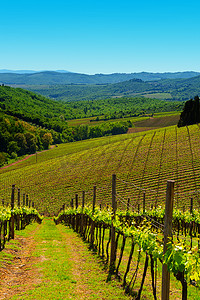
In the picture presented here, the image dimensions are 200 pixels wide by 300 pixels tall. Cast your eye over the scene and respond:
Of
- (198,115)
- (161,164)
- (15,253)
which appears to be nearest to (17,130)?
(198,115)

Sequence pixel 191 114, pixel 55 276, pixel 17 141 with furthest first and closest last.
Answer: pixel 17 141
pixel 191 114
pixel 55 276

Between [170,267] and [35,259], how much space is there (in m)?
8.11

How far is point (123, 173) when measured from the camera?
5969cm

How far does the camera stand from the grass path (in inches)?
341

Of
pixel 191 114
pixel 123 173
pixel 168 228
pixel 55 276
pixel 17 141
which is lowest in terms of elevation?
pixel 17 141

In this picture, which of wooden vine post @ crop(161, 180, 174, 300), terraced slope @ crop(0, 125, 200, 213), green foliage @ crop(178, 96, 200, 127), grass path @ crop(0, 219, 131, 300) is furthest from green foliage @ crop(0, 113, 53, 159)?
wooden vine post @ crop(161, 180, 174, 300)

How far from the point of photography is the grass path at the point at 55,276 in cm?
866

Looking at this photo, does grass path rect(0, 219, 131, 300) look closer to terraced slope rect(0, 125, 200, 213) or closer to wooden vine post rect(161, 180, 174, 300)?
wooden vine post rect(161, 180, 174, 300)

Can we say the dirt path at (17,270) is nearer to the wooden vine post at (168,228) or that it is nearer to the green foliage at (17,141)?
the wooden vine post at (168,228)

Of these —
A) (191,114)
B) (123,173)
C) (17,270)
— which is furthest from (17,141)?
(17,270)

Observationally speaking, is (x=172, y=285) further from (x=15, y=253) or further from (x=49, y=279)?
(x=15, y=253)

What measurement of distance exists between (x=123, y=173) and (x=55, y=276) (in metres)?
49.9

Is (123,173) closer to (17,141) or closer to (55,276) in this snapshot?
(55,276)

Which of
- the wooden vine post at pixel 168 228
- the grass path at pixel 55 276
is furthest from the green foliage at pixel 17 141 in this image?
the wooden vine post at pixel 168 228
